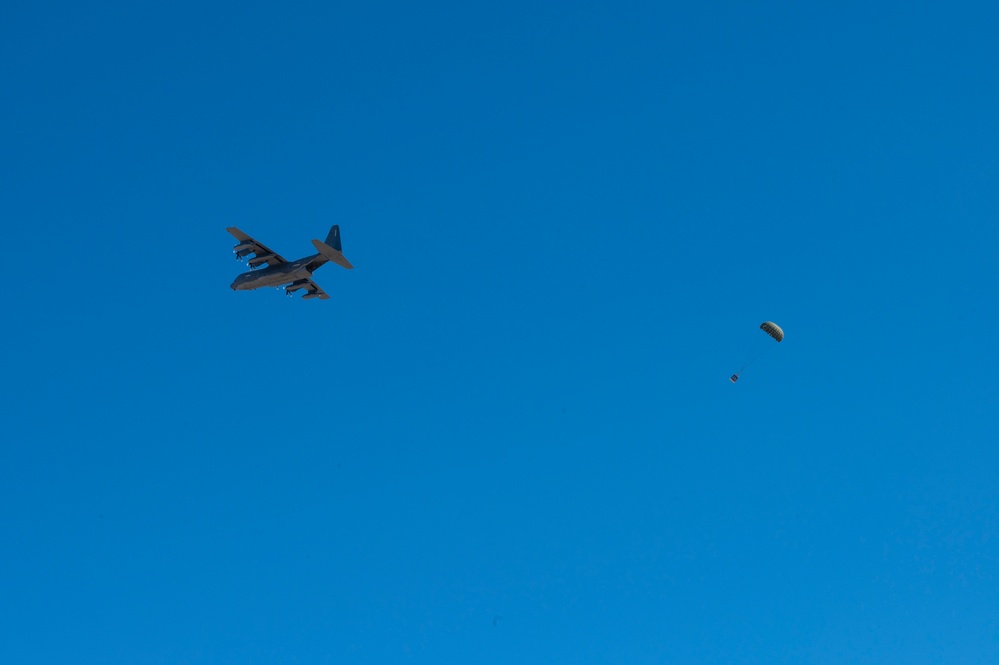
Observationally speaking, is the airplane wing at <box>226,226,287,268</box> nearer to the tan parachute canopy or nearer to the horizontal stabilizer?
the horizontal stabilizer

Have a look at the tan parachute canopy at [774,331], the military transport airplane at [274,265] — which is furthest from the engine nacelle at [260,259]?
the tan parachute canopy at [774,331]

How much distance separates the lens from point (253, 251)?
69750 millimetres

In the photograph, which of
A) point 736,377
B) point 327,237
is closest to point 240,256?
point 327,237

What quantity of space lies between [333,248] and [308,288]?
16.6 ft

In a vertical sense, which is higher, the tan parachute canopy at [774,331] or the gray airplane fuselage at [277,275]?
the gray airplane fuselage at [277,275]

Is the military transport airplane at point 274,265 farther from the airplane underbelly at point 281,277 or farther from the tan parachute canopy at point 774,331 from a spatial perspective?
the tan parachute canopy at point 774,331

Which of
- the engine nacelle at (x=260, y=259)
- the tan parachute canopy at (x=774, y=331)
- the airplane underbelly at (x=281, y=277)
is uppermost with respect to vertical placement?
the engine nacelle at (x=260, y=259)

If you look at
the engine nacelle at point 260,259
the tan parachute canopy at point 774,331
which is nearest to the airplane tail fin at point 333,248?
the engine nacelle at point 260,259

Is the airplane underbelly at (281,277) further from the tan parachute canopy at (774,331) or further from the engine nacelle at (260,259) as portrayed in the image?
the tan parachute canopy at (774,331)

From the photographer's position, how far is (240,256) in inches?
2749

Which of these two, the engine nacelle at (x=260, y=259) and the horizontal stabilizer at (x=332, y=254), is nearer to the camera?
the horizontal stabilizer at (x=332, y=254)

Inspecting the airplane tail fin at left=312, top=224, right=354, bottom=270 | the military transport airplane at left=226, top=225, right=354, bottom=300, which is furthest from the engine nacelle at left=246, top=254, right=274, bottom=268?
the airplane tail fin at left=312, top=224, right=354, bottom=270

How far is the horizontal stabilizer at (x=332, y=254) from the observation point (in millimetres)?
66869

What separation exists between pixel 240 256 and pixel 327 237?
343 inches
